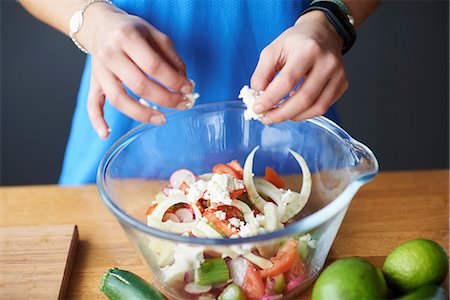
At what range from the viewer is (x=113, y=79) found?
3.46 ft

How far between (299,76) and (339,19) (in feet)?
0.75

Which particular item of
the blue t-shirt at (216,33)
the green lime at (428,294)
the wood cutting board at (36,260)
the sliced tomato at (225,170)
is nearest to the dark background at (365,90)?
the blue t-shirt at (216,33)

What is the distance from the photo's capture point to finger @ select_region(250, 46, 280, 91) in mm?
1089

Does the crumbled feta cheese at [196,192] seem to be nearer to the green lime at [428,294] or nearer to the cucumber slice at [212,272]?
the cucumber slice at [212,272]

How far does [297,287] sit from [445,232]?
14.4 inches

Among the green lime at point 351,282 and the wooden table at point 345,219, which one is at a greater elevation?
the green lime at point 351,282

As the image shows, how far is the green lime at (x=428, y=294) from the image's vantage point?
93cm

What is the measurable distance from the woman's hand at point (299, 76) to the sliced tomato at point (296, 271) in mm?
240

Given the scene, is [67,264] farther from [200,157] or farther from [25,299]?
[200,157]

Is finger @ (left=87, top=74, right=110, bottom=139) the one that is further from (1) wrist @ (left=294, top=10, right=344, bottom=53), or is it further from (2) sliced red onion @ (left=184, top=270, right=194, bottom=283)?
(1) wrist @ (left=294, top=10, right=344, bottom=53)

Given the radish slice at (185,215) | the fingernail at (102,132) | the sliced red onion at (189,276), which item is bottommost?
the sliced red onion at (189,276)

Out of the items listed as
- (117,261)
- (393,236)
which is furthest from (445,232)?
(117,261)

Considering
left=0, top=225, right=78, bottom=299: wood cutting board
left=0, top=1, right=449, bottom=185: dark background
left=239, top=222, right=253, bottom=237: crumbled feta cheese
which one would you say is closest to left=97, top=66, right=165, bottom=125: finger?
left=239, top=222, right=253, bottom=237: crumbled feta cheese

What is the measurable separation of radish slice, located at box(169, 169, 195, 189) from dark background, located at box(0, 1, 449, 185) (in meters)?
1.66
